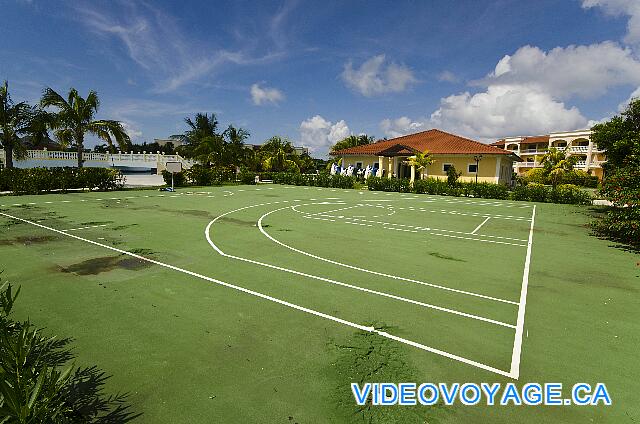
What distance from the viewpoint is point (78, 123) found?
26859 mm

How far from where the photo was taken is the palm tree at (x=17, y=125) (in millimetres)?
23297

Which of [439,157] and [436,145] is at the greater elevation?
[436,145]

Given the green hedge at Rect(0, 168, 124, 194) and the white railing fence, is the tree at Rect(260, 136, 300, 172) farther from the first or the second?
the green hedge at Rect(0, 168, 124, 194)

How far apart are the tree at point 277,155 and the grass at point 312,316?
36.8 metres

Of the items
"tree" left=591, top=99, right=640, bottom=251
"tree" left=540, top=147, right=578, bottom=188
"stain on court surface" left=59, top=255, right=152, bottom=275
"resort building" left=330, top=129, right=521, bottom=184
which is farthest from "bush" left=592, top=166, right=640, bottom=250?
"resort building" left=330, top=129, right=521, bottom=184

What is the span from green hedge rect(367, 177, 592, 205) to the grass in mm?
16960

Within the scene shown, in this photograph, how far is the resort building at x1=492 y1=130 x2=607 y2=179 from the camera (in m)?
58.2

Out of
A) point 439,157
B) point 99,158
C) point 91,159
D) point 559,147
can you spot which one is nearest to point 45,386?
point 439,157

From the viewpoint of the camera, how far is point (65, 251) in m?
9.43

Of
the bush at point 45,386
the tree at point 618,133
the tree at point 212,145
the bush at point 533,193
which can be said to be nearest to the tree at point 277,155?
the tree at point 212,145

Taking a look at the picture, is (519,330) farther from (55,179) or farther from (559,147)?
(559,147)

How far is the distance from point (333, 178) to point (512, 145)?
54.5m

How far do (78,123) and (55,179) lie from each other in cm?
533

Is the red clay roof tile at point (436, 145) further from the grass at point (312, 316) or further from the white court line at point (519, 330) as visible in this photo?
the white court line at point (519, 330)
